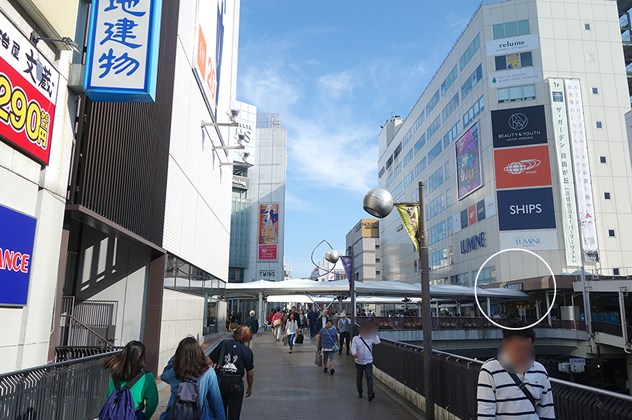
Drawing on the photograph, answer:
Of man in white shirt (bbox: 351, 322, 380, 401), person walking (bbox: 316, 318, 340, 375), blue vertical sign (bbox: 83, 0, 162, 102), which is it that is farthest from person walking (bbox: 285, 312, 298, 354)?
blue vertical sign (bbox: 83, 0, 162, 102)

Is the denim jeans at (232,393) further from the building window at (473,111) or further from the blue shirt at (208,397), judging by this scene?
the building window at (473,111)

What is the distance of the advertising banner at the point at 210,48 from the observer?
60.6 ft

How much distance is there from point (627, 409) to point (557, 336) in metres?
32.4

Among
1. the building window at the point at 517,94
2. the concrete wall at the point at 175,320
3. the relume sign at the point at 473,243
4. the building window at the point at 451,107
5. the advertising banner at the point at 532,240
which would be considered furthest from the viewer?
the building window at the point at 451,107

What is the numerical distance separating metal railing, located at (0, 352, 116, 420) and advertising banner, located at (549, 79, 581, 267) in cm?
4266

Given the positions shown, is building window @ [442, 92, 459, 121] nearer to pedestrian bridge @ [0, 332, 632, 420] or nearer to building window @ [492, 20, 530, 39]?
building window @ [492, 20, 530, 39]

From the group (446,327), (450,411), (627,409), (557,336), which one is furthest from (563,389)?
(557,336)

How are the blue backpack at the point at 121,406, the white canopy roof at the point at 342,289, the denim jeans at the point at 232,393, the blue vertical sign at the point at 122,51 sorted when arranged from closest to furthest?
1. the blue backpack at the point at 121,406
2. the denim jeans at the point at 232,393
3. the blue vertical sign at the point at 122,51
4. the white canopy roof at the point at 342,289

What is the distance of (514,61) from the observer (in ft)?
154

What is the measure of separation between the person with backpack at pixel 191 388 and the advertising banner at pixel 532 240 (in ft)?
139

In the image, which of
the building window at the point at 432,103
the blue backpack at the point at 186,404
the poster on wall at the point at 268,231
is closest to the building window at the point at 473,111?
the building window at the point at 432,103

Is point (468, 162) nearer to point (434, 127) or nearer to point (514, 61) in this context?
point (514, 61)

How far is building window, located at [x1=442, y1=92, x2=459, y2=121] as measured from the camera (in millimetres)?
54562

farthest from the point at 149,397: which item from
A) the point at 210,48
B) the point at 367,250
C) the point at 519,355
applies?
the point at 367,250
